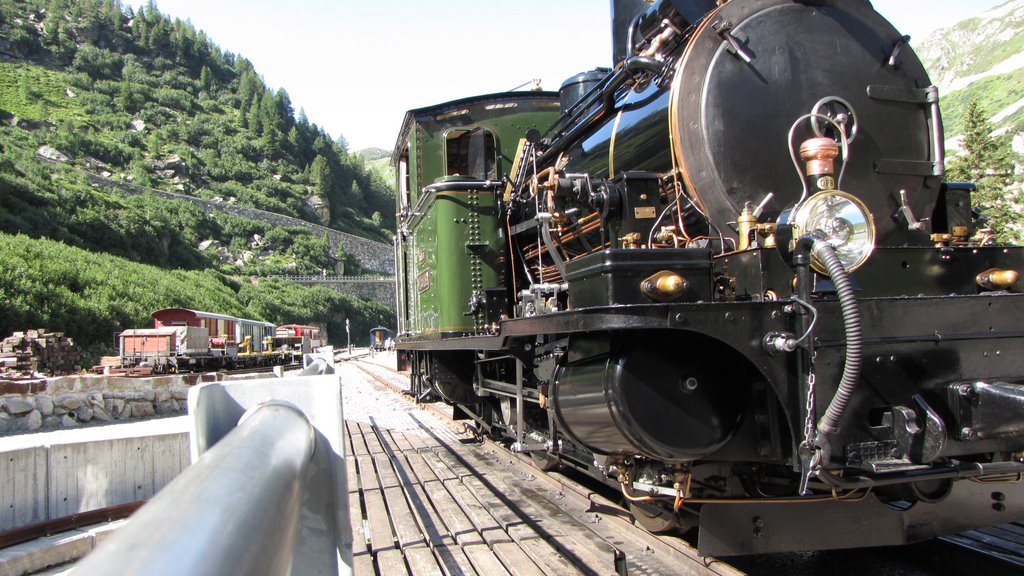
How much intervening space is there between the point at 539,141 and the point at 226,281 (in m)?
57.2

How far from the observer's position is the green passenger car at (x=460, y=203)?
6805 millimetres

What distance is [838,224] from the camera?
134 inches

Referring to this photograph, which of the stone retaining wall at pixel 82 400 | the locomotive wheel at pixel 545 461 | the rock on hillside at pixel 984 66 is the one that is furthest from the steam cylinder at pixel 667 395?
the rock on hillside at pixel 984 66

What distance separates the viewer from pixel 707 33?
386 centimetres

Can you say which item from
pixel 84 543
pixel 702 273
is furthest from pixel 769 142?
pixel 84 543

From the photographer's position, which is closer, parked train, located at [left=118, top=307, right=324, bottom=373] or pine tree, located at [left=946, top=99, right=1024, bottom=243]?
pine tree, located at [left=946, top=99, right=1024, bottom=243]

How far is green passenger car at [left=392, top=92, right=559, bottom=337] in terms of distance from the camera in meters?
6.80

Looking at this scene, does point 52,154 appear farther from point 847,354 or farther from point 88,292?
point 847,354

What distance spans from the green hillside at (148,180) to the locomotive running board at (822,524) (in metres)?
31.3

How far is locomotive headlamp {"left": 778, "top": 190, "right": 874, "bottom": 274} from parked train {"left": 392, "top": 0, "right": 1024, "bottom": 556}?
0.04 ft

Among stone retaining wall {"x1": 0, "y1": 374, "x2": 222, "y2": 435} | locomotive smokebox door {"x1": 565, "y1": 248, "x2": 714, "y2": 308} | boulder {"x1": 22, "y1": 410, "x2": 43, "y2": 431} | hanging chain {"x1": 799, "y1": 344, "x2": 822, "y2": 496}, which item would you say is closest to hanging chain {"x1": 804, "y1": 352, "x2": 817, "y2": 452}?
hanging chain {"x1": 799, "y1": 344, "x2": 822, "y2": 496}

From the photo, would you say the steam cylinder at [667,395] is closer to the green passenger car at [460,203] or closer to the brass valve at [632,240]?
the brass valve at [632,240]

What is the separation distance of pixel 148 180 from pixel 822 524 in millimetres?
83230

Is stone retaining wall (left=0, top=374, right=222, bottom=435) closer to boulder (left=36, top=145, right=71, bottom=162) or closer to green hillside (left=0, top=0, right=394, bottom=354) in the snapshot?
green hillside (left=0, top=0, right=394, bottom=354)
